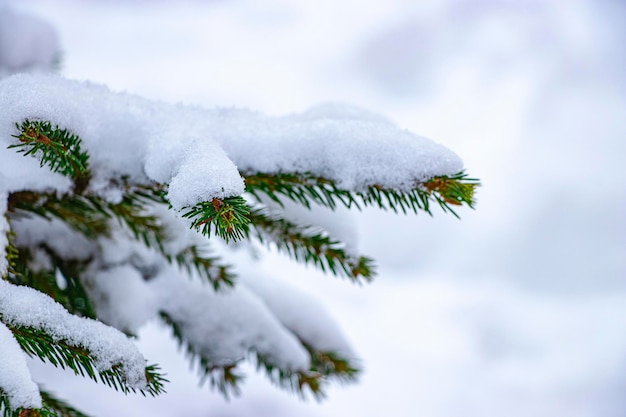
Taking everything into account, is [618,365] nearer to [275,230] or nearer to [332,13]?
[275,230]

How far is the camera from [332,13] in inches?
311

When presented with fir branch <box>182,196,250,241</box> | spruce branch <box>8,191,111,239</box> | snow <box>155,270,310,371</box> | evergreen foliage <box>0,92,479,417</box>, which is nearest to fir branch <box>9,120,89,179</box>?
evergreen foliage <box>0,92,479,417</box>

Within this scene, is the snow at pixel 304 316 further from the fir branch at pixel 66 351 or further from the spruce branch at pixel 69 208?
the fir branch at pixel 66 351

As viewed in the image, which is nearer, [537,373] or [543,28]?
[537,373]

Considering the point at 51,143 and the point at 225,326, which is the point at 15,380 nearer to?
the point at 51,143

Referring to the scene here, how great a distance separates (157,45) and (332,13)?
8.37 ft

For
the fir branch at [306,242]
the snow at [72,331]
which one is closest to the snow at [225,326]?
the fir branch at [306,242]

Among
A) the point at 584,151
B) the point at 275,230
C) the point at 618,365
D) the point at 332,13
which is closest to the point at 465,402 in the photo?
the point at 618,365

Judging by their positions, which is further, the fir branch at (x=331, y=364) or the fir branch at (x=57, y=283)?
the fir branch at (x=331, y=364)

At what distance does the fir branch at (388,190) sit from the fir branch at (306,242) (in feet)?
0.28

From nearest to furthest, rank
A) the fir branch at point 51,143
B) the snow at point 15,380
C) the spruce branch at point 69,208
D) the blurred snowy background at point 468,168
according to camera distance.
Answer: the snow at point 15,380 → the fir branch at point 51,143 → the spruce branch at point 69,208 → the blurred snowy background at point 468,168

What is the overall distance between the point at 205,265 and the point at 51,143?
49 centimetres

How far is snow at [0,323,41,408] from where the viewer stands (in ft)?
1.89

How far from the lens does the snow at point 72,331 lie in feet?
2.12
